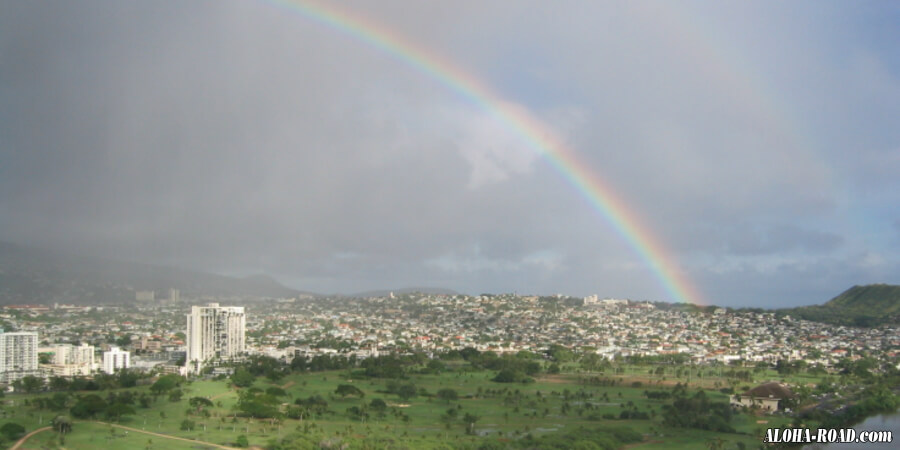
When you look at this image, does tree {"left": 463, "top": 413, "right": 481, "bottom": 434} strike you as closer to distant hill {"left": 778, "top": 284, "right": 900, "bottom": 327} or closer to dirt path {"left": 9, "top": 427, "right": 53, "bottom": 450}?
dirt path {"left": 9, "top": 427, "right": 53, "bottom": 450}

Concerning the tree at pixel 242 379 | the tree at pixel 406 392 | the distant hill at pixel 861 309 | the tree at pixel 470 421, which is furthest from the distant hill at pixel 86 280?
the distant hill at pixel 861 309

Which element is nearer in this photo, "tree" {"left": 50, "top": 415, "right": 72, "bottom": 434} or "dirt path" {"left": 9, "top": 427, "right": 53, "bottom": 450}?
"dirt path" {"left": 9, "top": 427, "right": 53, "bottom": 450}

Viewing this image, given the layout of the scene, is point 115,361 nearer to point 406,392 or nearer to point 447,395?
point 406,392

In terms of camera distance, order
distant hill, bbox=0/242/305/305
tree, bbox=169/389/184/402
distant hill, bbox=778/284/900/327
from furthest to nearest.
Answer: distant hill, bbox=0/242/305/305 < distant hill, bbox=778/284/900/327 < tree, bbox=169/389/184/402

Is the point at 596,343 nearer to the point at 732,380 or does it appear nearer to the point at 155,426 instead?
the point at 732,380

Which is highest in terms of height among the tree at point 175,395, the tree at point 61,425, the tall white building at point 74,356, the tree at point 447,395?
the tall white building at point 74,356

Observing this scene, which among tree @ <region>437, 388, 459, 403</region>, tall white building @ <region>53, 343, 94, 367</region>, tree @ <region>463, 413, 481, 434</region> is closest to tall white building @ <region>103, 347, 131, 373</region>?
tall white building @ <region>53, 343, 94, 367</region>

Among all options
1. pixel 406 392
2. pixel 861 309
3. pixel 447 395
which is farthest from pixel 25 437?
pixel 861 309

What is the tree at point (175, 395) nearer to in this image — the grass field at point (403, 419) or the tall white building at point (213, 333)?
the grass field at point (403, 419)
